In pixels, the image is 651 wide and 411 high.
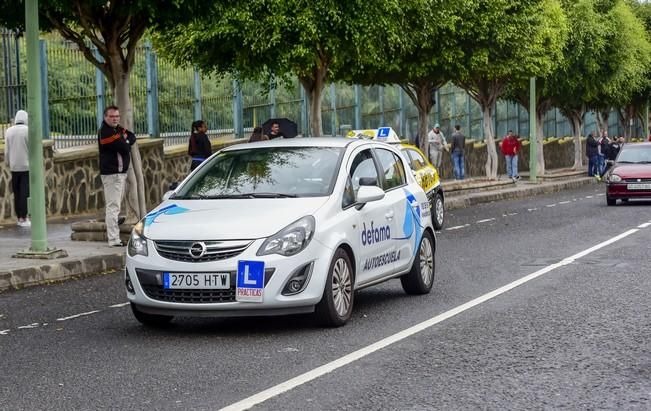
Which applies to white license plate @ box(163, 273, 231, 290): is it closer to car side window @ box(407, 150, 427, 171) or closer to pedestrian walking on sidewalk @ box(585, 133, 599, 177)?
car side window @ box(407, 150, 427, 171)

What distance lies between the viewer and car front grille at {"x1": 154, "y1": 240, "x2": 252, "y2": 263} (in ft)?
31.4

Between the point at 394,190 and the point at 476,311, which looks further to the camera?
the point at 394,190

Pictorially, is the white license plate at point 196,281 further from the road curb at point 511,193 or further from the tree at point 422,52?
the road curb at point 511,193

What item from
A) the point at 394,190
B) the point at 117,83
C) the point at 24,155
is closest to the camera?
the point at 394,190

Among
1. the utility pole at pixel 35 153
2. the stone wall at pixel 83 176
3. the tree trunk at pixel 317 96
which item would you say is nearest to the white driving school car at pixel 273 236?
the utility pole at pixel 35 153

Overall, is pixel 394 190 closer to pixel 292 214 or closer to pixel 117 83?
pixel 292 214

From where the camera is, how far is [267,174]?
1094cm

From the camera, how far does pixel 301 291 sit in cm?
970

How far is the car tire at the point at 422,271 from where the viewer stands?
39.7 feet

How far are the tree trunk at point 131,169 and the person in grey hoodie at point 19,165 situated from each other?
364cm

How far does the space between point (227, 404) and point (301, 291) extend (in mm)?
2583

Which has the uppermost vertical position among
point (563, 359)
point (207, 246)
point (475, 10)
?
point (475, 10)

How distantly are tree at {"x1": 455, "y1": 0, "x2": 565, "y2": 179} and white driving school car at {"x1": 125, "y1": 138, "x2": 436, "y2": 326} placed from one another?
23.0 metres

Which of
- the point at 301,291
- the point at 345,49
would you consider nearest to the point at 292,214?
the point at 301,291
